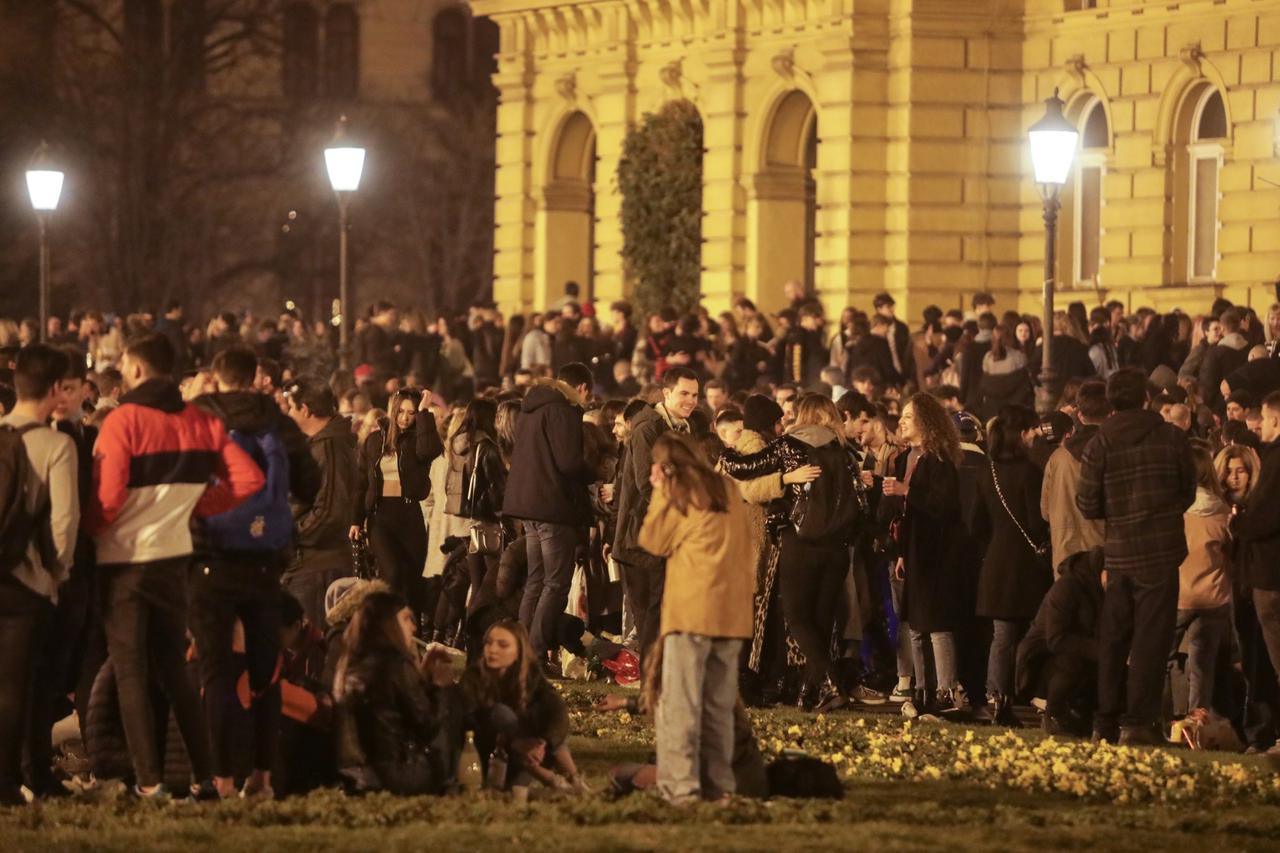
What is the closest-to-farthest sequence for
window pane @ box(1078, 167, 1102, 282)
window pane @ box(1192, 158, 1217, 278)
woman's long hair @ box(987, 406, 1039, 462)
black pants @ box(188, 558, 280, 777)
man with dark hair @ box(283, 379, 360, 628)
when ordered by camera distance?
black pants @ box(188, 558, 280, 777)
man with dark hair @ box(283, 379, 360, 628)
woman's long hair @ box(987, 406, 1039, 462)
window pane @ box(1192, 158, 1217, 278)
window pane @ box(1078, 167, 1102, 282)

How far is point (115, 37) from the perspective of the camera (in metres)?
63.7

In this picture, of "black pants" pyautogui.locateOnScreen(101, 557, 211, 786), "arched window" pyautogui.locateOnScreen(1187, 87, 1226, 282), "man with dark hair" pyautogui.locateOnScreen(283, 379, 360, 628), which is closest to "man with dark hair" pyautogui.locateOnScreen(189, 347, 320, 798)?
"black pants" pyautogui.locateOnScreen(101, 557, 211, 786)

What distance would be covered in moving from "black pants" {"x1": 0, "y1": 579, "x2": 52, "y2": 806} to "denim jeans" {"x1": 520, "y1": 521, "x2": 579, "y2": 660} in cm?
608

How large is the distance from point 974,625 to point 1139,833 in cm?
498

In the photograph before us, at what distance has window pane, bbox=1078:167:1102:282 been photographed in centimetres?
3666

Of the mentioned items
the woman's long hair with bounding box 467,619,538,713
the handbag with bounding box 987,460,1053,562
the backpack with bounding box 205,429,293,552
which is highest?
the backpack with bounding box 205,429,293,552

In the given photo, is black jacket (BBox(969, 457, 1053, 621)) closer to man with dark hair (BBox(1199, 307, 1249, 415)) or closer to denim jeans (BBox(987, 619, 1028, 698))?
denim jeans (BBox(987, 619, 1028, 698))

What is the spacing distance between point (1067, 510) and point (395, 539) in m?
5.39

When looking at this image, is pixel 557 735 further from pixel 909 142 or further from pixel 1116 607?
pixel 909 142

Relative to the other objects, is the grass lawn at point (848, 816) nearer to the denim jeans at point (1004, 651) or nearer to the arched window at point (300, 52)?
the denim jeans at point (1004, 651)

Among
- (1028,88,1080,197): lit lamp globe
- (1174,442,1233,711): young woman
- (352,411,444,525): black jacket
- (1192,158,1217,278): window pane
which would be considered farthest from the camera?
(1192,158,1217,278): window pane

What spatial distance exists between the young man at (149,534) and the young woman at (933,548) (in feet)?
18.5

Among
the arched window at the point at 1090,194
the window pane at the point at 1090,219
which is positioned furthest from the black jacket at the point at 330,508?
the window pane at the point at 1090,219

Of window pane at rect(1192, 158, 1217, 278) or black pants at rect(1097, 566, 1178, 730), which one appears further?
window pane at rect(1192, 158, 1217, 278)
